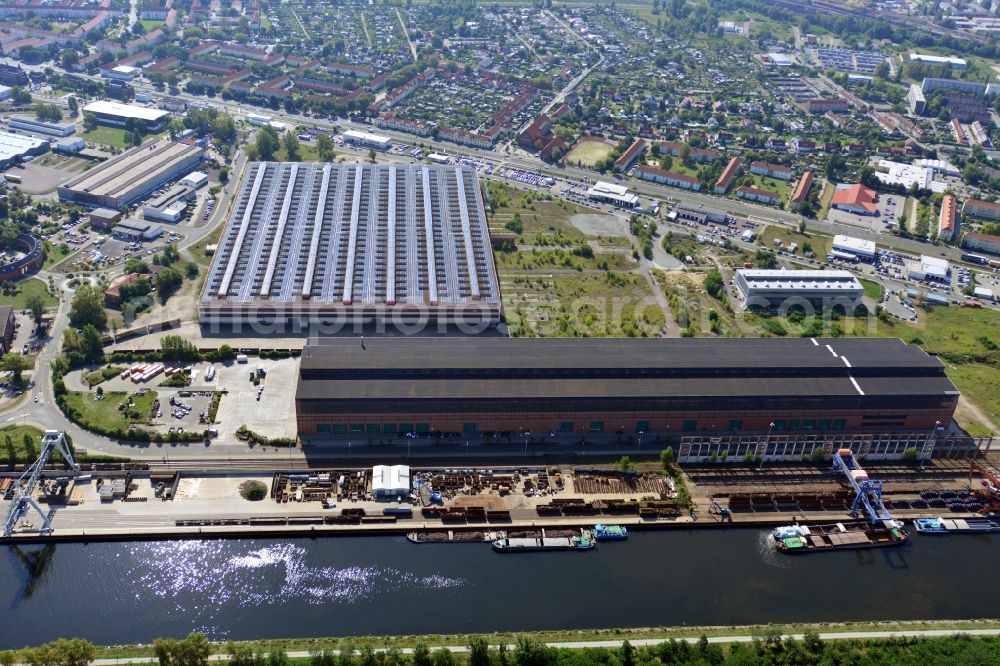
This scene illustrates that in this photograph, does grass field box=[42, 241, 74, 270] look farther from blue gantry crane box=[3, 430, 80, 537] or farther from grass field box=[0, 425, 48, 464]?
blue gantry crane box=[3, 430, 80, 537]

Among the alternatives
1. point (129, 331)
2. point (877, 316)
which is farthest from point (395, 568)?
point (877, 316)

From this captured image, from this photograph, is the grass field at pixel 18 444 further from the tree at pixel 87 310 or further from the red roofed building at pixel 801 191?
the red roofed building at pixel 801 191

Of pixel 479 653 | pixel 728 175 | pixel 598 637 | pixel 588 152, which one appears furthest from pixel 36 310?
pixel 728 175

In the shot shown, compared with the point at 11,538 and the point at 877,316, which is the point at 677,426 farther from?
the point at 11,538

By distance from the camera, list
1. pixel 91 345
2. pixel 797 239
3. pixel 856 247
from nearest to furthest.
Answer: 1. pixel 91 345
2. pixel 856 247
3. pixel 797 239

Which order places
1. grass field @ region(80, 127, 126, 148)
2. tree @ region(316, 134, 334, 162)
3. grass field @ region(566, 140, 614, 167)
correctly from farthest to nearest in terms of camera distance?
grass field @ region(566, 140, 614, 167) < grass field @ region(80, 127, 126, 148) < tree @ region(316, 134, 334, 162)

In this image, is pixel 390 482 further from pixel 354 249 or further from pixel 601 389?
pixel 354 249

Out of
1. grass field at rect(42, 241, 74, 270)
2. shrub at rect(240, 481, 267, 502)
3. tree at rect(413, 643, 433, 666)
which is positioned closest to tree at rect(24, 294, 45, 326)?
grass field at rect(42, 241, 74, 270)
